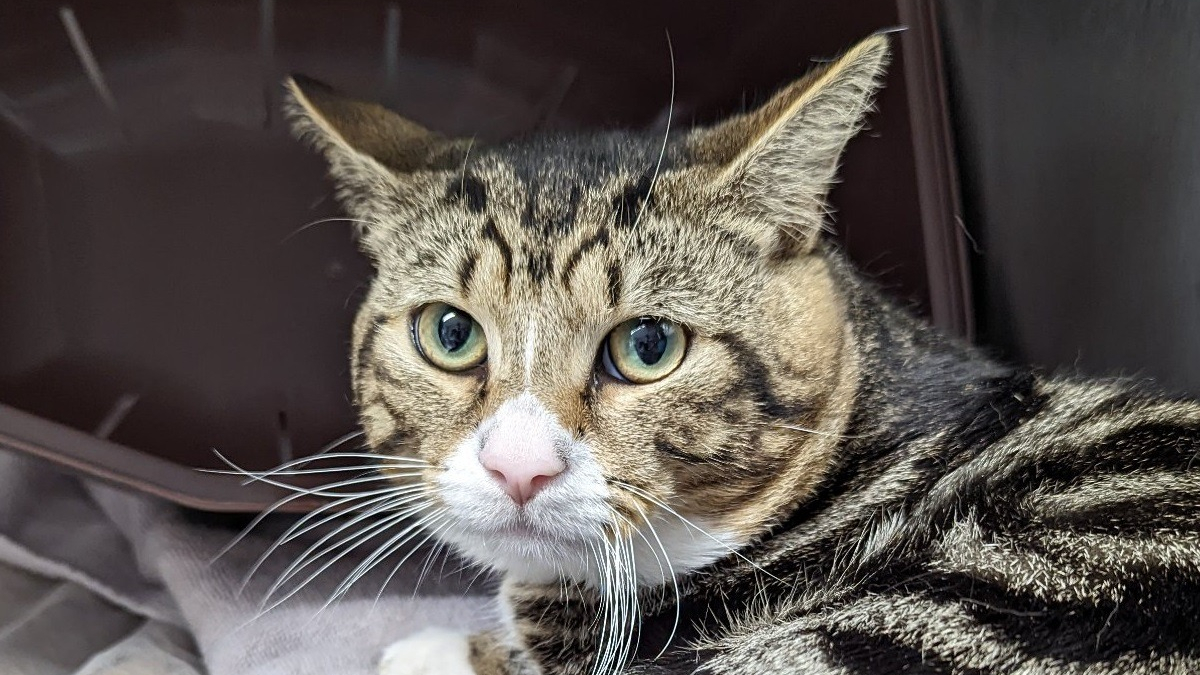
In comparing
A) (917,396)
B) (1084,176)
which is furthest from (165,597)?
(1084,176)

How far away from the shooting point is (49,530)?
1.37 metres

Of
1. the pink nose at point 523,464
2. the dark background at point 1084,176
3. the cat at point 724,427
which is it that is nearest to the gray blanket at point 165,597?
the cat at point 724,427

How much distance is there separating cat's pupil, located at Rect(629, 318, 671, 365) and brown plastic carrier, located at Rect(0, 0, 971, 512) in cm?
59

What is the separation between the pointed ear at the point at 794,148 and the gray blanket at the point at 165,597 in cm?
66

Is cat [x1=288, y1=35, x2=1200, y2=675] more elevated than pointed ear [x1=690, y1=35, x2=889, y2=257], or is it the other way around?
pointed ear [x1=690, y1=35, x2=889, y2=257]

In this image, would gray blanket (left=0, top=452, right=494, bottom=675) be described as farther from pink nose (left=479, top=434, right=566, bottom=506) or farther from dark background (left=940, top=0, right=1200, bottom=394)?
dark background (left=940, top=0, right=1200, bottom=394)

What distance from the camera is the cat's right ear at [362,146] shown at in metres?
1.07

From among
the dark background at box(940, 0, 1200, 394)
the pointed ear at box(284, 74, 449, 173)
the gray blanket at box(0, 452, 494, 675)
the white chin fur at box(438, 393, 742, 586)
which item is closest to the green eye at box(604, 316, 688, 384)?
the white chin fur at box(438, 393, 742, 586)

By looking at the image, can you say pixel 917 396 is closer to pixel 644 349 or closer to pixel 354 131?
pixel 644 349

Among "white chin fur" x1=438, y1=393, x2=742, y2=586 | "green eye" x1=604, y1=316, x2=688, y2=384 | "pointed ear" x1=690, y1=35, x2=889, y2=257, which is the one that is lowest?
"white chin fur" x1=438, y1=393, x2=742, y2=586

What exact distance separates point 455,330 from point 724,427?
12.2 inches

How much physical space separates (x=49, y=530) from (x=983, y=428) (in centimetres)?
133

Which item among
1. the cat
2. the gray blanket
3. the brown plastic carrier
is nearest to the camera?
the cat

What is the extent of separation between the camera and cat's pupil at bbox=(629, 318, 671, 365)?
93 cm
